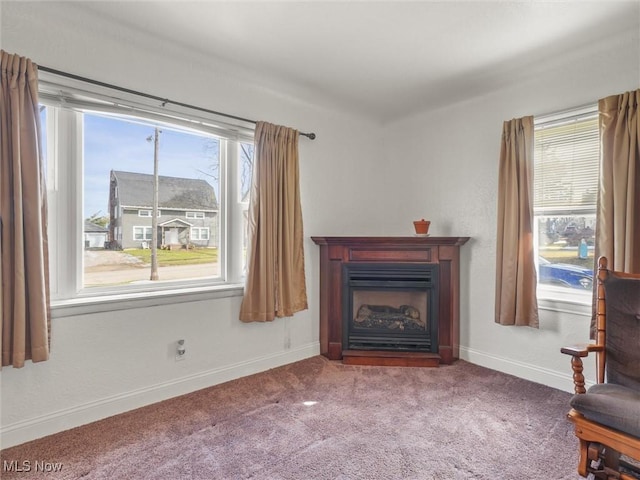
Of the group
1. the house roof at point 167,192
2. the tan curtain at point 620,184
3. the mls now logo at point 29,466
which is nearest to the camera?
the mls now logo at point 29,466

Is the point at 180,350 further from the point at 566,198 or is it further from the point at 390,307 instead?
the point at 566,198

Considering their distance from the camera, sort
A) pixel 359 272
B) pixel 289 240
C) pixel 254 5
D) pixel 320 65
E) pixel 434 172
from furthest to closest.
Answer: pixel 434 172
pixel 359 272
pixel 289 240
pixel 320 65
pixel 254 5

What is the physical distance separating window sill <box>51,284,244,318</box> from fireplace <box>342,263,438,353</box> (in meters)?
1.08

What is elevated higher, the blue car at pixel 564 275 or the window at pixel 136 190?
the window at pixel 136 190

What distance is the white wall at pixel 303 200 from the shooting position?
211 cm

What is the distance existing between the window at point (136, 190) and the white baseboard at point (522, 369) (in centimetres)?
223

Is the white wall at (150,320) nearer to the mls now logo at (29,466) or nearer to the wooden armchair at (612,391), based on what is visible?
the mls now logo at (29,466)

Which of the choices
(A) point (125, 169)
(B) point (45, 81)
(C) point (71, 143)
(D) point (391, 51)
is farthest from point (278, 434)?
(D) point (391, 51)

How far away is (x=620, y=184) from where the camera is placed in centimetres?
227

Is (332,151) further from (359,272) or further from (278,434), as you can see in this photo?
(278,434)

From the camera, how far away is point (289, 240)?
3.05 m

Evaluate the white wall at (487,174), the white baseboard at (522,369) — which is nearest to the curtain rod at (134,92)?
the white wall at (487,174)

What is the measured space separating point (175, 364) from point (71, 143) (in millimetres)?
1625

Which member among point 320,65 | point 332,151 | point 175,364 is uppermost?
point 320,65
